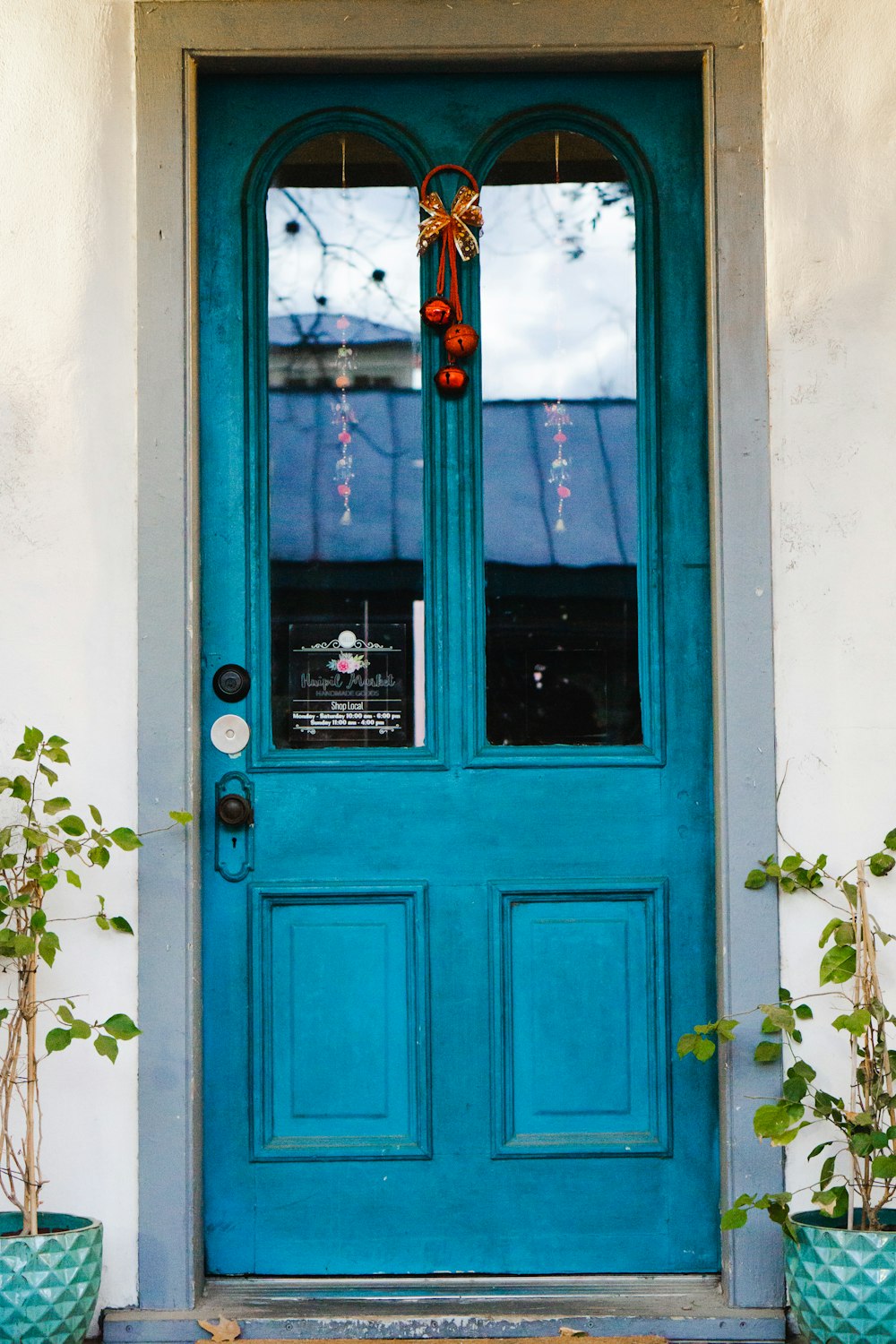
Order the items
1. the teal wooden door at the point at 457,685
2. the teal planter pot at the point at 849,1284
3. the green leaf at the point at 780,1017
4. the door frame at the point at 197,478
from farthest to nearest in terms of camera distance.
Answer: the teal wooden door at the point at 457,685 → the door frame at the point at 197,478 → the green leaf at the point at 780,1017 → the teal planter pot at the point at 849,1284

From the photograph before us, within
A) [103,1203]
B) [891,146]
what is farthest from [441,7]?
[103,1203]

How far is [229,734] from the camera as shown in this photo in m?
2.92

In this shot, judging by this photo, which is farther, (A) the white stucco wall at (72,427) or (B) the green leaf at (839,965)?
(A) the white stucco wall at (72,427)

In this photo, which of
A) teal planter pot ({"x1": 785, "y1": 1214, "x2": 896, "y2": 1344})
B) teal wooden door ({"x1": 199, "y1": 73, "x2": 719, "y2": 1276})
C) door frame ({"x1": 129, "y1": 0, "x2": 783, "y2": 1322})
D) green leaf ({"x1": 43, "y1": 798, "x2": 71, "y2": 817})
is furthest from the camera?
teal wooden door ({"x1": 199, "y1": 73, "x2": 719, "y2": 1276})

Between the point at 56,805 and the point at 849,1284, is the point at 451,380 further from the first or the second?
the point at 849,1284

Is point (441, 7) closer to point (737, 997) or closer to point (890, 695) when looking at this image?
point (890, 695)

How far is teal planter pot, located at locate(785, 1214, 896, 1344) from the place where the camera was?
2.40 meters

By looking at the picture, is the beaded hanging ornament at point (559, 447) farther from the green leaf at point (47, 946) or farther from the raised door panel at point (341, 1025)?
the green leaf at point (47, 946)

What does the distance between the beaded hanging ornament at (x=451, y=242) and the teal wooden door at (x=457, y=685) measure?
3 centimetres

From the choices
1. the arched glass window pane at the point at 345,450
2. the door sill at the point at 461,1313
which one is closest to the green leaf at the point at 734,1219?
the door sill at the point at 461,1313

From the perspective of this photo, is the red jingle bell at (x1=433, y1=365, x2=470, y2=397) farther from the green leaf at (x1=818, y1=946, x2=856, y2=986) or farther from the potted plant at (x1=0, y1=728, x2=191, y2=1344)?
the green leaf at (x1=818, y1=946, x2=856, y2=986)

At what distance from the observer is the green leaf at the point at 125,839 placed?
2580mm

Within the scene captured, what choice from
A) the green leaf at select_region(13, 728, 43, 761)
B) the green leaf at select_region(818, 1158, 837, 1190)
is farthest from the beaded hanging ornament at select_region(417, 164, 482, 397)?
the green leaf at select_region(818, 1158, 837, 1190)

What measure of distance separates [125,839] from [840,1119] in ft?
4.78
